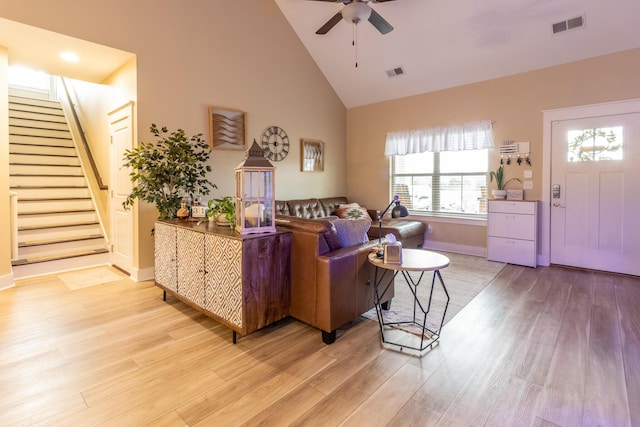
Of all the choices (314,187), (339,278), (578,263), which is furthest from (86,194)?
(578,263)

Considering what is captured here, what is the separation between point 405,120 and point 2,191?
586 centimetres

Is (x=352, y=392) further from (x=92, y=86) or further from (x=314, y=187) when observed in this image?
(x=92, y=86)

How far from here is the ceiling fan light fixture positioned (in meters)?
3.36

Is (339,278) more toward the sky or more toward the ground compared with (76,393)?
more toward the sky

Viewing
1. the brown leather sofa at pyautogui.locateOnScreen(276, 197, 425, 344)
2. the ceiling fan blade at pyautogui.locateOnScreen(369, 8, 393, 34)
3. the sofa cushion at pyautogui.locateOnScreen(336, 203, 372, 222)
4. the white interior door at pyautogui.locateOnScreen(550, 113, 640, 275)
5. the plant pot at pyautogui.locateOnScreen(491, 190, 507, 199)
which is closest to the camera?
the brown leather sofa at pyautogui.locateOnScreen(276, 197, 425, 344)

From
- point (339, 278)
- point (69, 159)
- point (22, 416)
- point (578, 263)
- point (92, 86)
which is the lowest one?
point (22, 416)

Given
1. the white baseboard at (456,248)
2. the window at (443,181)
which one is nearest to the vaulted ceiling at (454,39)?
the window at (443,181)

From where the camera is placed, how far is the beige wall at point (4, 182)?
139 inches

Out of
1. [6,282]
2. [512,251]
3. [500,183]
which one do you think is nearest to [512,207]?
[500,183]

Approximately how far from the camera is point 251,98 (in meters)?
5.02

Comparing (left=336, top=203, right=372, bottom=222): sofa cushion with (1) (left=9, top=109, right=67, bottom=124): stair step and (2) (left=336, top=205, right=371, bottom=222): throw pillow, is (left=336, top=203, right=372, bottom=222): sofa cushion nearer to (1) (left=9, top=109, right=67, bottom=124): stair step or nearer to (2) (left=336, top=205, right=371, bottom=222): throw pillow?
(2) (left=336, top=205, right=371, bottom=222): throw pillow

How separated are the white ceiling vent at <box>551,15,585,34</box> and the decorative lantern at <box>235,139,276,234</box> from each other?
13.4 feet

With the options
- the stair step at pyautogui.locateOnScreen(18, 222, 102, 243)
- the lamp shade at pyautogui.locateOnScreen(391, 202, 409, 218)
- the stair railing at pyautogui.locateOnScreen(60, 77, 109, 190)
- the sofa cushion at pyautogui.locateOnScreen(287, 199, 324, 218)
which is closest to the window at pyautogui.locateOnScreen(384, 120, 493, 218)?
the sofa cushion at pyautogui.locateOnScreen(287, 199, 324, 218)

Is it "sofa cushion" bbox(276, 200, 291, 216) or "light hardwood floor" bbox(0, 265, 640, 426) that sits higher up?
"sofa cushion" bbox(276, 200, 291, 216)
